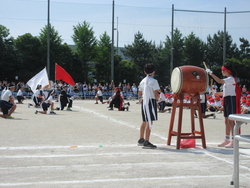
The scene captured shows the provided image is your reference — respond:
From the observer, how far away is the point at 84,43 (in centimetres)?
6125

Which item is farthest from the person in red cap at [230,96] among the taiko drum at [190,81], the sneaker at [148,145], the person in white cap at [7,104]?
the person in white cap at [7,104]

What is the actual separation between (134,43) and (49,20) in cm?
2764

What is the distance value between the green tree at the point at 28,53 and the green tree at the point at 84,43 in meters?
7.69

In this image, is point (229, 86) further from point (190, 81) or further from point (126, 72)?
point (126, 72)

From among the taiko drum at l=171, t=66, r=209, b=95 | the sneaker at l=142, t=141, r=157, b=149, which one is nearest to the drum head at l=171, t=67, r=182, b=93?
the taiko drum at l=171, t=66, r=209, b=95

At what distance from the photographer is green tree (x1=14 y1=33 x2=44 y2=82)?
2144 inches

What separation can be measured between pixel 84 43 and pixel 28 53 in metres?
10.6

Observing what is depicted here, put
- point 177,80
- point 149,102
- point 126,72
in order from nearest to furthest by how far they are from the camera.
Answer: point 149,102 < point 177,80 < point 126,72

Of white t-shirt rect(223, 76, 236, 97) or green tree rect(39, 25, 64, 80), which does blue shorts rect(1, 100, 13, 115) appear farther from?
green tree rect(39, 25, 64, 80)

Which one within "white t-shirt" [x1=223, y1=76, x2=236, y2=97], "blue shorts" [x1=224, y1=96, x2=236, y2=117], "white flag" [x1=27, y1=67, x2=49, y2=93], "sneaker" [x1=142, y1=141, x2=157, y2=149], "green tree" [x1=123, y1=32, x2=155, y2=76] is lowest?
"sneaker" [x1=142, y1=141, x2=157, y2=149]

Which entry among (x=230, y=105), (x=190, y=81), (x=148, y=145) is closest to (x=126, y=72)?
(x=230, y=105)

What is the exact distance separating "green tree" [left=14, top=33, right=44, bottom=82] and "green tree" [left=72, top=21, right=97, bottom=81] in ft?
25.2

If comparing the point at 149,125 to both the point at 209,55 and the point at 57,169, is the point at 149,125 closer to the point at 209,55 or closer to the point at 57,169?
the point at 57,169

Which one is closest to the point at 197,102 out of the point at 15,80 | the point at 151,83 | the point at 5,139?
the point at 151,83
